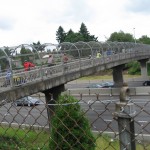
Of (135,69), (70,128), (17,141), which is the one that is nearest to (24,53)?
(17,141)

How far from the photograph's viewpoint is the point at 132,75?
64250 millimetres

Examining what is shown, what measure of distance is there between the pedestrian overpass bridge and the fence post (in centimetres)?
1463

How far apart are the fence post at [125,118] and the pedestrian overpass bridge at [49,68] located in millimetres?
14627

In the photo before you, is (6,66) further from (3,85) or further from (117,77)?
(117,77)

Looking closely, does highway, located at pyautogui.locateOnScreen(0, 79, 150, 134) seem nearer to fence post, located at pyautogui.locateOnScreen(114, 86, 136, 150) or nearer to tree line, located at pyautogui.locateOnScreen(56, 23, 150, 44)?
fence post, located at pyautogui.locateOnScreen(114, 86, 136, 150)

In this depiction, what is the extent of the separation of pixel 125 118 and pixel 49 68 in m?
19.9

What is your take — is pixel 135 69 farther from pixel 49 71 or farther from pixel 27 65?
pixel 27 65

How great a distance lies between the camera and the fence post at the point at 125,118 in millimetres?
2641

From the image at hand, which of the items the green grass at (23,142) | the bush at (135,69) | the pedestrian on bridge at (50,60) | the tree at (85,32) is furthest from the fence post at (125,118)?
the tree at (85,32)

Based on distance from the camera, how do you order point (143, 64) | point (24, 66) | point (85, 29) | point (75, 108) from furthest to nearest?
point (85, 29) < point (143, 64) < point (24, 66) < point (75, 108)

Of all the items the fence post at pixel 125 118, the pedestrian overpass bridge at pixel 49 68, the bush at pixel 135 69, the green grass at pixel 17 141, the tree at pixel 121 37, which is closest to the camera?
the fence post at pixel 125 118

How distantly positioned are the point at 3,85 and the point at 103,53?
19360 mm

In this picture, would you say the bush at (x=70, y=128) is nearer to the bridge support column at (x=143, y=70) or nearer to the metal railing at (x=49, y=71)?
the metal railing at (x=49, y=71)

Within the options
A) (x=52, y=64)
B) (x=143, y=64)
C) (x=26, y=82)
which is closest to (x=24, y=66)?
(x=26, y=82)
